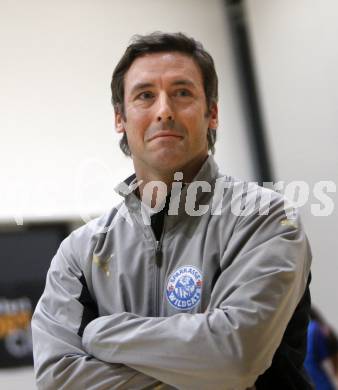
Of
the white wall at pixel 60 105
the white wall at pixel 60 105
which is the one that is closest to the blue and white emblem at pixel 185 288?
the white wall at pixel 60 105

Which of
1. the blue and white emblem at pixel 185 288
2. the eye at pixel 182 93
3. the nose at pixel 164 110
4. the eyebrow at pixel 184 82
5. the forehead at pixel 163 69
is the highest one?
the forehead at pixel 163 69

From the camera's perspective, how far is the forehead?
5.65 feet

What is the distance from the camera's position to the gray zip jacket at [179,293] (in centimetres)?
132

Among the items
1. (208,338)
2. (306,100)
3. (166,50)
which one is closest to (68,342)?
(208,338)

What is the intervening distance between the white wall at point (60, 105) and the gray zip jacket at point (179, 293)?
1.91 meters

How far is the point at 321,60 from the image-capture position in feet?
12.7

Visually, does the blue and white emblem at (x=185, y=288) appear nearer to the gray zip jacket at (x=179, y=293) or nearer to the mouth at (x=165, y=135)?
→ the gray zip jacket at (x=179, y=293)

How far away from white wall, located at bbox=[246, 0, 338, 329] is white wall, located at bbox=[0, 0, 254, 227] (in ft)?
2.68

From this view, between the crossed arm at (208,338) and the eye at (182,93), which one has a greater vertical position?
the eye at (182,93)

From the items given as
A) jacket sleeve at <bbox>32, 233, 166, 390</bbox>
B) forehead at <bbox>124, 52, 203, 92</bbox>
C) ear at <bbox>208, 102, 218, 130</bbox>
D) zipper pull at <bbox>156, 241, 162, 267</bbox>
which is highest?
forehead at <bbox>124, 52, 203, 92</bbox>

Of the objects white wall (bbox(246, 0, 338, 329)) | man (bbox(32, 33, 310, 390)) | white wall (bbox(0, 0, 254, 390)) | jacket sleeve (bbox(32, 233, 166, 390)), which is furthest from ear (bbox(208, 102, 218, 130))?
white wall (bbox(246, 0, 338, 329))

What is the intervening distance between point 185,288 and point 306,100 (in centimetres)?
282

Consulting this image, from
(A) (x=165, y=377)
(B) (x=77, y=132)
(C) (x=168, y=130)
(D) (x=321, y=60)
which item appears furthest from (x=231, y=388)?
(D) (x=321, y=60)

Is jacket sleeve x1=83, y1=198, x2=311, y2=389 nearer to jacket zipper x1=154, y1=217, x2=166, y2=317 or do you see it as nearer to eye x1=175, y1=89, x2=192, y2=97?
jacket zipper x1=154, y1=217, x2=166, y2=317
